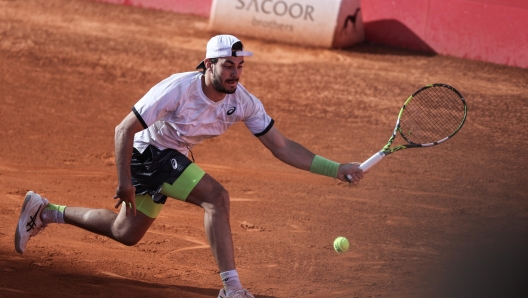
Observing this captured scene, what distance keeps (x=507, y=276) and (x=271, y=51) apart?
24.6 ft

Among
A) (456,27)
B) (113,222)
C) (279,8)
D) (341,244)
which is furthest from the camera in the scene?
(279,8)

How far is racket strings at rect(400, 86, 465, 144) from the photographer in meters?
7.17

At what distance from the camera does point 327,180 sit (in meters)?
8.03

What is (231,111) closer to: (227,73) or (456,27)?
(227,73)

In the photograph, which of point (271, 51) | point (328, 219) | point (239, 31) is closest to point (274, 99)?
point (271, 51)

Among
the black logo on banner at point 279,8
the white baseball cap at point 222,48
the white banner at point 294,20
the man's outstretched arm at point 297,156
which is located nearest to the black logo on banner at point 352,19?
the white banner at point 294,20

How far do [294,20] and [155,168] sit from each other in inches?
320

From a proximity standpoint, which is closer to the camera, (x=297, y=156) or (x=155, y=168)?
(x=155, y=168)

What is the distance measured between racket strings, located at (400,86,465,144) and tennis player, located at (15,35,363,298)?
185cm

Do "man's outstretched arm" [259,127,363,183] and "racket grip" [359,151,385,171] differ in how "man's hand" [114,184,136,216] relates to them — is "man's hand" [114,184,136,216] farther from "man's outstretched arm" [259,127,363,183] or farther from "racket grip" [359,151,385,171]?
"racket grip" [359,151,385,171]

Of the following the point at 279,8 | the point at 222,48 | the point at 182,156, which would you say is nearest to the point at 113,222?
the point at 182,156

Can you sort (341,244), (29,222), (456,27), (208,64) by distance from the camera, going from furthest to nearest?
(456,27), (341,244), (29,222), (208,64)

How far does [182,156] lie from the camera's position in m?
5.23

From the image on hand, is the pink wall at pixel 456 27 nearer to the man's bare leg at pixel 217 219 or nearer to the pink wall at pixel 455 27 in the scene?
the pink wall at pixel 455 27
